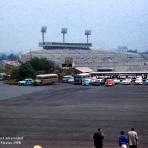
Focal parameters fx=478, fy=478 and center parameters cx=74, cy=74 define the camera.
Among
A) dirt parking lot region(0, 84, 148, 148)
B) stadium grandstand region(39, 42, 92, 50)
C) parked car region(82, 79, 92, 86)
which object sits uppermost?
stadium grandstand region(39, 42, 92, 50)

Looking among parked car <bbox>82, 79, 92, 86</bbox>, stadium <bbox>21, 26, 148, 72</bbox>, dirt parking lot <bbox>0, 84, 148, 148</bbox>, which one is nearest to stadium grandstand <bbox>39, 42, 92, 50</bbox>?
stadium <bbox>21, 26, 148, 72</bbox>

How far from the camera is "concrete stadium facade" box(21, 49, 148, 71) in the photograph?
124 m

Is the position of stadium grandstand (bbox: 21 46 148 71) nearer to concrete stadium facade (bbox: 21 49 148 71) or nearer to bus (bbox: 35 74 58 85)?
concrete stadium facade (bbox: 21 49 148 71)

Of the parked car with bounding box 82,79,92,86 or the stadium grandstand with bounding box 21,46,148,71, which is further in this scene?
the stadium grandstand with bounding box 21,46,148,71

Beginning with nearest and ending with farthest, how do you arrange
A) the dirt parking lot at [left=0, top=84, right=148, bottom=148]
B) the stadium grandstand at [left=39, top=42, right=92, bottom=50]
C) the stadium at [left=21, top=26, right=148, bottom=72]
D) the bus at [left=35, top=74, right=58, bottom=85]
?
the dirt parking lot at [left=0, top=84, right=148, bottom=148], the bus at [left=35, top=74, right=58, bottom=85], the stadium at [left=21, top=26, right=148, bottom=72], the stadium grandstand at [left=39, top=42, right=92, bottom=50]

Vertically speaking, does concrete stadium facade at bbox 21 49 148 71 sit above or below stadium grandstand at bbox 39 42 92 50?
below

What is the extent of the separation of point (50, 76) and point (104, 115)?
44676mm

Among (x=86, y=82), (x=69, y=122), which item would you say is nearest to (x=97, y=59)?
(x=86, y=82)

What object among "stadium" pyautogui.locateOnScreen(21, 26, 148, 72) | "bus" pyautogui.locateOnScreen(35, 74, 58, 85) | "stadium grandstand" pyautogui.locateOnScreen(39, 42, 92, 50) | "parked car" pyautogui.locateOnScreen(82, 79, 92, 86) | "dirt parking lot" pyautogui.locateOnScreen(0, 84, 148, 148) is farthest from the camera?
"stadium grandstand" pyautogui.locateOnScreen(39, 42, 92, 50)

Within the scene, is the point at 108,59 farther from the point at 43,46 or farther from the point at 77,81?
the point at 77,81

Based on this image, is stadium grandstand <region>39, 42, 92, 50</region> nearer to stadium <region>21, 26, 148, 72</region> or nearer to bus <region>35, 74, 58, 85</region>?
stadium <region>21, 26, 148, 72</region>

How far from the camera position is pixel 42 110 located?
31.7 m

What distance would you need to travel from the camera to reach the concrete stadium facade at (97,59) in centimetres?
12431

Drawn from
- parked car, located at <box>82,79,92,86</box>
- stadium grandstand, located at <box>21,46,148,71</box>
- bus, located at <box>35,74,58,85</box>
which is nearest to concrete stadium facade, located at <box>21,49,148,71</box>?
stadium grandstand, located at <box>21,46,148,71</box>
